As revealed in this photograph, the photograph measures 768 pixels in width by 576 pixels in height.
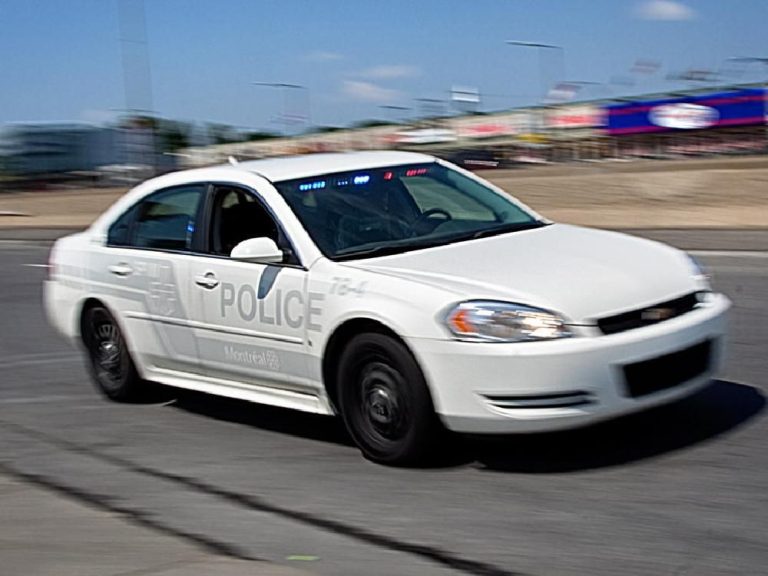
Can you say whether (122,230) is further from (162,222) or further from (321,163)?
(321,163)

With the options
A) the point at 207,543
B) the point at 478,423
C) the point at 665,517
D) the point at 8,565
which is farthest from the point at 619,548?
the point at 8,565

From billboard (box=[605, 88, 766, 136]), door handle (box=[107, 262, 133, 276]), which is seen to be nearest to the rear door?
door handle (box=[107, 262, 133, 276])

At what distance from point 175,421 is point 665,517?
3.66 metres

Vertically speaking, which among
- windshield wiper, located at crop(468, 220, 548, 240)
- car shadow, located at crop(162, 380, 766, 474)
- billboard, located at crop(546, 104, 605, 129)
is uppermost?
billboard, located at crop(546, 104, 605, 129)

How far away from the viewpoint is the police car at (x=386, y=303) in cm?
570

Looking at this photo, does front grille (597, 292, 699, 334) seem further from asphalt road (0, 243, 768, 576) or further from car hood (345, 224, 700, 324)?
asphalt road (0, 243, 768, 576)

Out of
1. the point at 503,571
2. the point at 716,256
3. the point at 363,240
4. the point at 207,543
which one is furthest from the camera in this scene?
the point at 716,256

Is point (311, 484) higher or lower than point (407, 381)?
lower

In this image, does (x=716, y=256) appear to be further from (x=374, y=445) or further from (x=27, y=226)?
(x=27, y=226)

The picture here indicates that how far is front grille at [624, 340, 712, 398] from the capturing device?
227 inches

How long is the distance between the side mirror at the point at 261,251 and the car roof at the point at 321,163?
0.57 metres

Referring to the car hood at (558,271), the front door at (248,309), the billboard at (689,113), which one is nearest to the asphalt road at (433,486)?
the front door at (248,309)

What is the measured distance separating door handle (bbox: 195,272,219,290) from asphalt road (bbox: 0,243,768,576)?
894mm

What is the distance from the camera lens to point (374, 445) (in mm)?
6191
